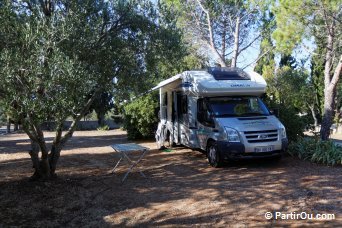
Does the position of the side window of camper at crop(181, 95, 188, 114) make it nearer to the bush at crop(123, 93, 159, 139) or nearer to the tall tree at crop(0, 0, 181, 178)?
the tall tree at crop(0, 0, 181, 178)

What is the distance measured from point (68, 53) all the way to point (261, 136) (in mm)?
5131

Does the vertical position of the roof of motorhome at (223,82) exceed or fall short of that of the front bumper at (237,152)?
it exceeds it

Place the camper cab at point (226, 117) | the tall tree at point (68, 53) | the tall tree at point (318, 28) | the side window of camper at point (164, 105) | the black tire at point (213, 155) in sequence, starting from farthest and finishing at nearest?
the side window of camper at point (164, 105)
the tall tree at point (318, 28)
the black tire at point (213, 155)
the camper cab at point (226, 117)
the tall tree at point (68, 53)

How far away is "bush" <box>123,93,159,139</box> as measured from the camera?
16750 mm

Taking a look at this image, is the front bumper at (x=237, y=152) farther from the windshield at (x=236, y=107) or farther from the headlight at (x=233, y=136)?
the windshield at (x=236, y=107)

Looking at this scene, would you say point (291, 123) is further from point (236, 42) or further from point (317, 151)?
point (236, 42)

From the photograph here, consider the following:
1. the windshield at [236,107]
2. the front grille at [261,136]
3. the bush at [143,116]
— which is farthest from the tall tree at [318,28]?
the bush at [143,116]

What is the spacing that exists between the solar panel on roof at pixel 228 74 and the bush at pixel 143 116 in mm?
6529

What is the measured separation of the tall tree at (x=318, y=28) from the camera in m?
10.8

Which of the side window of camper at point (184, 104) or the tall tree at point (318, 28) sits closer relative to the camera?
the tall tree at point (318, 28)

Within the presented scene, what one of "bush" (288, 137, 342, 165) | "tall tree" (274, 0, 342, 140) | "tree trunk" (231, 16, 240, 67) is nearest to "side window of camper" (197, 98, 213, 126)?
"bush" (288, 137, 342, 165)

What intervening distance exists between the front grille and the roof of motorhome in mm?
1495

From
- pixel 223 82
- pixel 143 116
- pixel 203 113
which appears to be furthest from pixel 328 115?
pixel 143 116

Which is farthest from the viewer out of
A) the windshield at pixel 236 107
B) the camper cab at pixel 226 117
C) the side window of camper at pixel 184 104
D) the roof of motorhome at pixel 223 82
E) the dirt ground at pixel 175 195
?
the side window of camper at pixel 184 104
